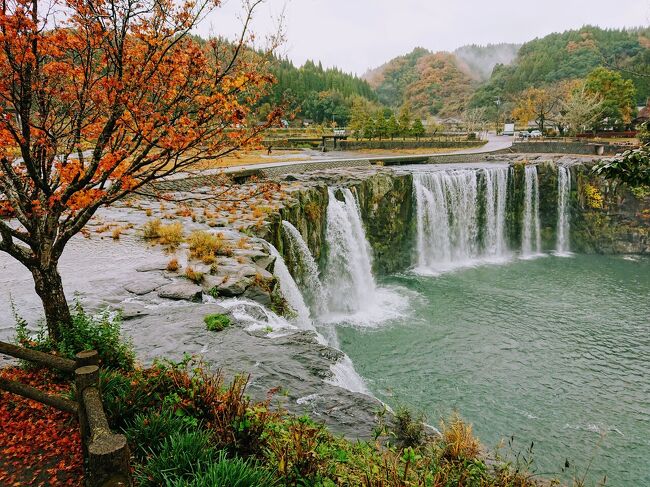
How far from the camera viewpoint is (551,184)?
29.5 meters

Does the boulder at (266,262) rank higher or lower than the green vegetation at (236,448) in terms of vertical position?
higher

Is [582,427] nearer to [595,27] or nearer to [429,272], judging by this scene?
[429,272]

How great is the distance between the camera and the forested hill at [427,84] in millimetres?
127312

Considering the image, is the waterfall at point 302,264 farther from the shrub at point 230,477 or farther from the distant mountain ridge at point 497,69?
the distant mountain ridge at point 497,69

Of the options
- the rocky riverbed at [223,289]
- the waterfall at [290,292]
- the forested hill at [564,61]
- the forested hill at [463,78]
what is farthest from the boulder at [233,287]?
the forested hill at [564,61]

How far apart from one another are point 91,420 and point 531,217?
3073 centimetres

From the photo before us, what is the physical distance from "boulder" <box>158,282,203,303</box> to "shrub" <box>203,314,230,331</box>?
112 cm

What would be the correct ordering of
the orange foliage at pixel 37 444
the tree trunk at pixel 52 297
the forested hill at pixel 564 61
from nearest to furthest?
the orange foliage at pixel 37 444 → the tree trunk at pixel 52 297 → the forested hill at pixel 564 61

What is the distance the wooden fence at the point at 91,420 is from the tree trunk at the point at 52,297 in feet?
5.72

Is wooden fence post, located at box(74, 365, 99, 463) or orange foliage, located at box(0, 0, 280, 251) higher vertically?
orange foliage, located at box(0, 0, 280, 251)

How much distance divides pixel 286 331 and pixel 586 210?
1112 inches

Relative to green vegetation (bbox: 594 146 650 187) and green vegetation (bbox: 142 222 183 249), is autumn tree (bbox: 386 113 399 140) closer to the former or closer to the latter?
green vegetation (bbox: 142 222 183 249)

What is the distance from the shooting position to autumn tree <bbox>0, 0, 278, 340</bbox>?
192 inches

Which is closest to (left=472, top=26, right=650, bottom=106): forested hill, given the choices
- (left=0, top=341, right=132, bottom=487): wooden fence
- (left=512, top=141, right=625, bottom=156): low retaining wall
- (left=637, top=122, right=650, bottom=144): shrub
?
(left=512, top=141, right=625, bottom=156): low retaining wall
